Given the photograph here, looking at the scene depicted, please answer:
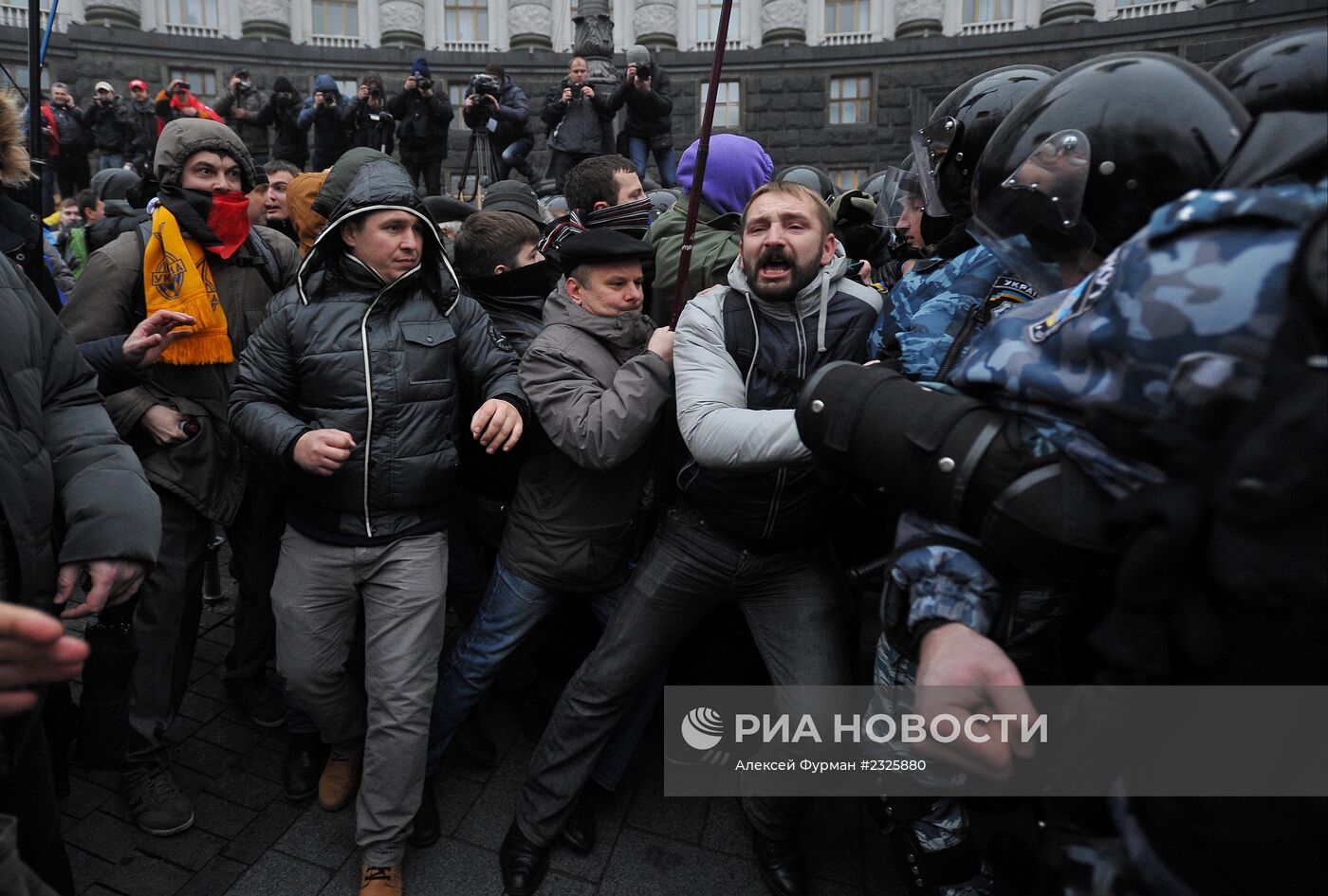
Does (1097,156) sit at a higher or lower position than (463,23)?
lower

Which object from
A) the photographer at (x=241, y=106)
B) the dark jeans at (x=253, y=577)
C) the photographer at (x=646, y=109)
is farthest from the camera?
the photographer at (x=241, y=106)

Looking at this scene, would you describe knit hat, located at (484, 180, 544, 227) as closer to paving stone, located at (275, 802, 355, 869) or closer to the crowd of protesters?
the crowd of protesters

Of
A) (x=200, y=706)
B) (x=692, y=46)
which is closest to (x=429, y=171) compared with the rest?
(x=200, y=706)

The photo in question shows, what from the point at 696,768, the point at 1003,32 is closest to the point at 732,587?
the point at 696,768

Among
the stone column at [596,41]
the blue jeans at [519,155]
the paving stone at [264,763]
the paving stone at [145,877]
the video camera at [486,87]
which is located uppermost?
the stone column at [596,41]

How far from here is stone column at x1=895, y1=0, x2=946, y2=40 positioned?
19266 mm

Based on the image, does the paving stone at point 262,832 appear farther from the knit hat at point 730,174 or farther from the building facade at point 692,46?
the building facade at point 692,46

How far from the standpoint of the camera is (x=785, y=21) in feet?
66.1

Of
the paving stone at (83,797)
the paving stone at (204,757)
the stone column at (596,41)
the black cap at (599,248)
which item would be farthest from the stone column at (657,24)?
the paving stone at (83,797)

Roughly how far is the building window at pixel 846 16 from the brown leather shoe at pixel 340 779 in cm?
2124

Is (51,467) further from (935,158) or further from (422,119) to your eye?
(422,119)

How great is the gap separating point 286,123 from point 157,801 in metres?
11.6

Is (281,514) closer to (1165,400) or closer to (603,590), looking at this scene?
(603,590)

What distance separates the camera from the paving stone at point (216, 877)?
2.42 meters
